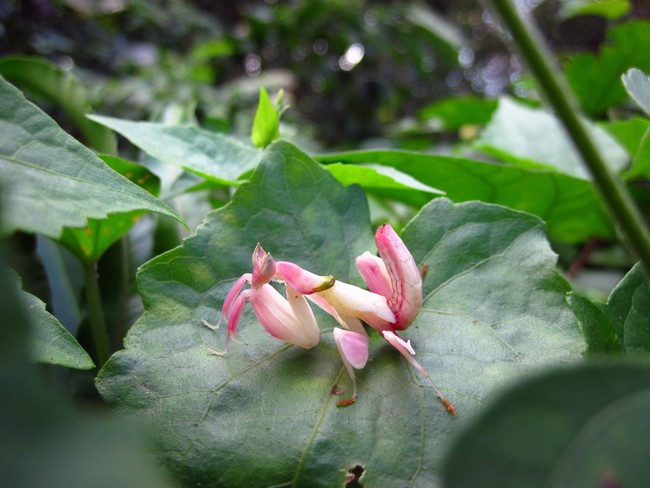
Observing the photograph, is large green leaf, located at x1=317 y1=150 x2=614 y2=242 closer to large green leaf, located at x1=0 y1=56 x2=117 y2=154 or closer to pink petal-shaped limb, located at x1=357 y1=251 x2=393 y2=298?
pink petal-shaped limb, located at x1=357 y1=251 x2=393 y2=298

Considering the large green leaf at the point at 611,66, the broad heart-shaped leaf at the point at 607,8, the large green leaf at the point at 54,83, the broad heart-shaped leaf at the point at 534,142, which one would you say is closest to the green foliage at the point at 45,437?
the large green leaf at the point at 54,83

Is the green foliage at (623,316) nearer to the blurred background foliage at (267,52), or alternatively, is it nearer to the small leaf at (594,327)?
the small leaf at (594,327)

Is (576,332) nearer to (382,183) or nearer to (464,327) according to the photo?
(464,327)

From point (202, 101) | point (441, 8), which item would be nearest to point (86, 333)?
point (202, 101)

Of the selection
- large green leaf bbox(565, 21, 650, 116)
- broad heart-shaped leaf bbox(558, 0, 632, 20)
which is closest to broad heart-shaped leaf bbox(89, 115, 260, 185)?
large green leaf bbox(565, 21, 650, 116)

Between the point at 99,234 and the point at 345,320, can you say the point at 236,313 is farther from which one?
the point at 99,234
